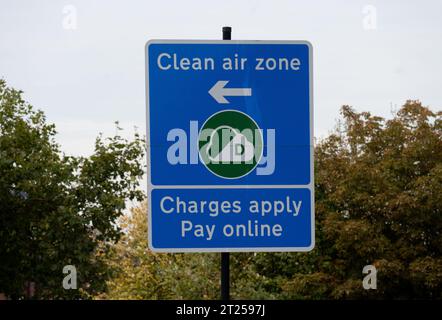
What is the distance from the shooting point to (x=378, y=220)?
123 ft

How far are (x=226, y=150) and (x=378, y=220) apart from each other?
31457mm

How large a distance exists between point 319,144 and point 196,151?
3461 cm

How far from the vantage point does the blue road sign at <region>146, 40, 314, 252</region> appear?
22.2ft

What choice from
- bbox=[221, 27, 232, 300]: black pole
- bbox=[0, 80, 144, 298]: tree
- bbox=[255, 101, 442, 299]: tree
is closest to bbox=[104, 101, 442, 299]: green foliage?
bbox=[255, 101, 442, 299]: tree

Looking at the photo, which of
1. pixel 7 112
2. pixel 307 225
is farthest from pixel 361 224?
pixel 307 225

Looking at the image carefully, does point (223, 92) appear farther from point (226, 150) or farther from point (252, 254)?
point (252, 254)

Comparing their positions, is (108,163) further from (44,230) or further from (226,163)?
(226,163)

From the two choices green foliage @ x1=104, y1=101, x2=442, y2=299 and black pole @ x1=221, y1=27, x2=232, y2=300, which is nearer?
black pole @ x1=221, y1=27, x2=232, y2=300

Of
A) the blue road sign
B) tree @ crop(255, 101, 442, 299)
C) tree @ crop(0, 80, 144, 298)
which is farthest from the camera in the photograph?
tree @ crop(255, 101, 442, 299)

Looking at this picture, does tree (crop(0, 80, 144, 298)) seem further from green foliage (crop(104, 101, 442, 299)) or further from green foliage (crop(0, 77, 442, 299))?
green foliage (crop(104, 101, 442, 299))

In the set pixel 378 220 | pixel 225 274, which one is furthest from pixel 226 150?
pixel 378 220

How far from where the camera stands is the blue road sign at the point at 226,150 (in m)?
6.76

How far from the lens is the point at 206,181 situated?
680 cm

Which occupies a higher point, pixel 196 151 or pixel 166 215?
pixel 196 151
